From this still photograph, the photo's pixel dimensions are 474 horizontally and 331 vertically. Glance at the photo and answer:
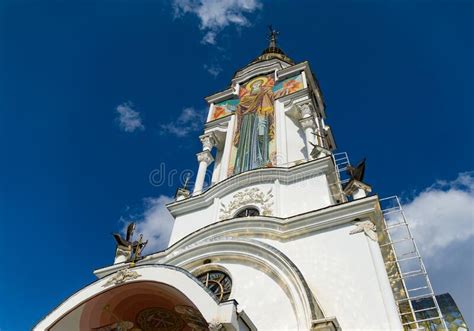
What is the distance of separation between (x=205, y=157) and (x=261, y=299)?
831 centimetres

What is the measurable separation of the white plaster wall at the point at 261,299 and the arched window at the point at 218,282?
0.84 feet

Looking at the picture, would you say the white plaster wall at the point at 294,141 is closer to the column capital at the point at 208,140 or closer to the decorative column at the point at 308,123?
the decorative column at the point at 308,123

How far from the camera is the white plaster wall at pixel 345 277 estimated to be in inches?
322

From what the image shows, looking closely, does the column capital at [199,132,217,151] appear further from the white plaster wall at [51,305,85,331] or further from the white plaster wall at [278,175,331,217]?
the white plaster wall at [51,305,85,331]

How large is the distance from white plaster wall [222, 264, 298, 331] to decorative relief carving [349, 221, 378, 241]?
253 cm

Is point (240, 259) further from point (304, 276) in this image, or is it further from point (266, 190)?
point (266, 190)

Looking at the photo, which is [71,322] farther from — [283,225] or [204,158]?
[204,158]

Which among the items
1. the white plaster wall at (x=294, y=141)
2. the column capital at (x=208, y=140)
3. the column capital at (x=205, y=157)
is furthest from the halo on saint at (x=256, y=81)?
the column capital at (x=205, y=157)

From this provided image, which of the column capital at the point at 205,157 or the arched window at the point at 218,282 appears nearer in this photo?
the arched window at the point at 218,282

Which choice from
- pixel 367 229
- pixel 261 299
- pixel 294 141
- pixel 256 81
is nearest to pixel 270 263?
pixel 261 299

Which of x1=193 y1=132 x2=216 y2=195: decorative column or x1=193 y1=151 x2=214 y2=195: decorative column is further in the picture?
x1=193 y1=132 x2=216 y2=195: decorative column

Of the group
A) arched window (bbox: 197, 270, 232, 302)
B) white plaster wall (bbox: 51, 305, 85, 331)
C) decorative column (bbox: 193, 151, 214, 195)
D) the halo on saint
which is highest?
the halo on saint

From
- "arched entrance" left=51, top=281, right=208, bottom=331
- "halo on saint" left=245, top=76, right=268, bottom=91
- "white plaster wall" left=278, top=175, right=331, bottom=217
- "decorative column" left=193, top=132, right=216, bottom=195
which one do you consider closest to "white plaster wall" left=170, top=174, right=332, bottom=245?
"white plaster wall" left=278, top=175, right=331, bottom=217

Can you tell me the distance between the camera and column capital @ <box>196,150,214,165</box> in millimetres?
16578
